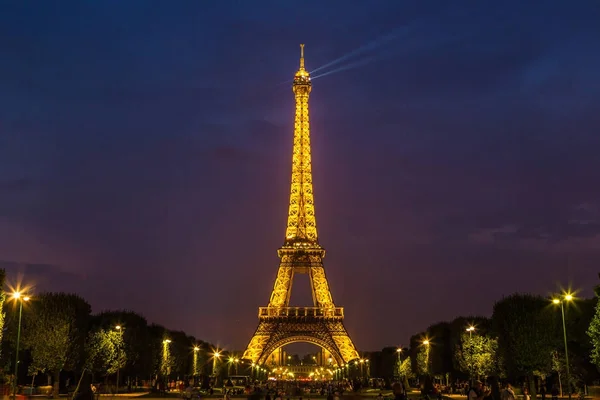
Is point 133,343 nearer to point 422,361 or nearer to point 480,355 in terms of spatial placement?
point 480,355

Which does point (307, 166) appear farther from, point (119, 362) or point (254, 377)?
point (119, 362)

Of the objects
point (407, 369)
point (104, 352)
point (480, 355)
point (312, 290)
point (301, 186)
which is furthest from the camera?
point (301, 186)

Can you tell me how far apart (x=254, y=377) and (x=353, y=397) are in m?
107

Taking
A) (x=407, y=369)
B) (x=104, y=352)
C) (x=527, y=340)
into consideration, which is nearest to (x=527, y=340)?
(x=527, y=340)

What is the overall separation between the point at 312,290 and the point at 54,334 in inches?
2589

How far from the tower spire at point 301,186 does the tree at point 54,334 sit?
192 feet

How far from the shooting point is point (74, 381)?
300 ft

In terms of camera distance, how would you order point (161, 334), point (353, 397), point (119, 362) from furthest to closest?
point (161, 334)
point (119, 362)
point (353, 397)

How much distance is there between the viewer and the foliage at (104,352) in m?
78.4

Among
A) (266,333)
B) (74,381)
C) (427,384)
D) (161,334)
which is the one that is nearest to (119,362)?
(74,381)

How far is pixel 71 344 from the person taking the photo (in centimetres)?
7394

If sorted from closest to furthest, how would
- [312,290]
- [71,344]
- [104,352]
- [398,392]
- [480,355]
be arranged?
[398,392] < [71,344] < [104,352] < [480,355] < [312,290]

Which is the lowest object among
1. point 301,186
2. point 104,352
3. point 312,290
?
point 104,352

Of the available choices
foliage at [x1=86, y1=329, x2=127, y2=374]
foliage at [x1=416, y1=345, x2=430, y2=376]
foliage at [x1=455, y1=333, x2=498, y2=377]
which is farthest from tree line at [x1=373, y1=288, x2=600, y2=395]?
foliage at [x1=86, y1=329, x2=127, y2=374]
